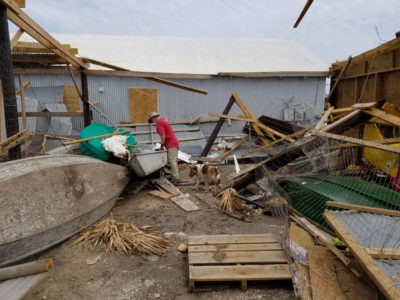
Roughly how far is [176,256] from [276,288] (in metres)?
1.42

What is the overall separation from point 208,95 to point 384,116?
882 centimetres

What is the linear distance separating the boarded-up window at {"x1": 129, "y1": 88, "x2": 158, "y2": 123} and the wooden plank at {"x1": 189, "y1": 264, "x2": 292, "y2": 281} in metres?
9.55

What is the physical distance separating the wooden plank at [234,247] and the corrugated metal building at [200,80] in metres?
6.79

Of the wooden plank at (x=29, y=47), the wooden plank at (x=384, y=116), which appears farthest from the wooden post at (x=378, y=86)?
the wooden plank at (x=29, y=47)

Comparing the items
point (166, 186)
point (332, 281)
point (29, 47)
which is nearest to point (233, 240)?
point (332, 281)

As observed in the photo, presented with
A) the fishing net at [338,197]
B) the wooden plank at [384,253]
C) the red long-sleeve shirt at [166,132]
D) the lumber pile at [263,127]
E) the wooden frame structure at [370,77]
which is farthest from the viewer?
the lumber pile at [263,127]

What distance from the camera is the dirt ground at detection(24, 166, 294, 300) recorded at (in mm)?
3163

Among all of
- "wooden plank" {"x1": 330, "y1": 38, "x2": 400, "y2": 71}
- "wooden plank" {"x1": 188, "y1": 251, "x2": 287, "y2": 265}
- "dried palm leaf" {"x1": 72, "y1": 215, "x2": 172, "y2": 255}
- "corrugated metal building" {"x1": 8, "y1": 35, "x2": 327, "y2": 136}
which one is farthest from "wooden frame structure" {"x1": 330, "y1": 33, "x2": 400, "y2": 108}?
"dried palm leaf" {"x1": 72, "y1": 215, "x2": 172, "y2": 255}

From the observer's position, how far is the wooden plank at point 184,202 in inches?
226

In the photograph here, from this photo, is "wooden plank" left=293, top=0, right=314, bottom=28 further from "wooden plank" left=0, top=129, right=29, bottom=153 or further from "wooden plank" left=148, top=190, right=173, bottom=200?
"wooden plank" left=0, top=129, right=29, bottom=153

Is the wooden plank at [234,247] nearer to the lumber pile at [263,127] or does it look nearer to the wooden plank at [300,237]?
the wooden plank at [300,237]

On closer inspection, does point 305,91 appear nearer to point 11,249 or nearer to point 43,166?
point 43,166

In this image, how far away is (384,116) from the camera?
14.9 ft

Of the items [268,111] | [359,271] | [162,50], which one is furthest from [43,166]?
[162,50]
